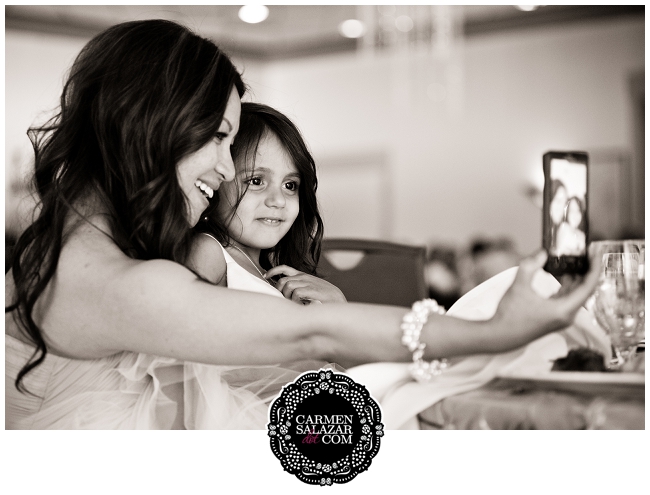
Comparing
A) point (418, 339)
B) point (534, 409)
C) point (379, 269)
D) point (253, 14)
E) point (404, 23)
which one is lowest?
point (534, 409)

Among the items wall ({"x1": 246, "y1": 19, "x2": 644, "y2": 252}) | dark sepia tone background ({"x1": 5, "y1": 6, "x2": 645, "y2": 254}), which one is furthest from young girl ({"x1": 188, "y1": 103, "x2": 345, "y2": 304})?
wall ({"x1": 246, "y1": 19, "x2": 644, "y2": 252})

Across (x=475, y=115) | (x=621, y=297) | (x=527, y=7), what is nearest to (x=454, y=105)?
(x=475, y=115)

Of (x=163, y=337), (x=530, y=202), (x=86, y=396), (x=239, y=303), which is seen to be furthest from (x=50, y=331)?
(x=530, y=202)

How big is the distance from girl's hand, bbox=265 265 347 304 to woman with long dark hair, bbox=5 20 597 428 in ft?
0.64

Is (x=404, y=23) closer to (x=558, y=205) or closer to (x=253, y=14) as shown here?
(x=253, y=14)

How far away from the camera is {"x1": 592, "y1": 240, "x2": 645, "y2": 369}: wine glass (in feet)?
4.77

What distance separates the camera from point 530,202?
607cm

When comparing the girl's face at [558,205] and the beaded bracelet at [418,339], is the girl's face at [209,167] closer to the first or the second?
the beaded bracelet at [418,339]

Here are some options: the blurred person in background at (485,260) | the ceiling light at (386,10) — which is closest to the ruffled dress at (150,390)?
the ceiling light at (386,10)

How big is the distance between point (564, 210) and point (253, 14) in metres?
4.79

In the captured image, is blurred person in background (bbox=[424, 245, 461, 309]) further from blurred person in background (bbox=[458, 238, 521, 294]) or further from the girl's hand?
the girl's hand

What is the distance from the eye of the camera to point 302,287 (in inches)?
59.2

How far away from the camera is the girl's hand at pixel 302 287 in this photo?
4.85 ft
